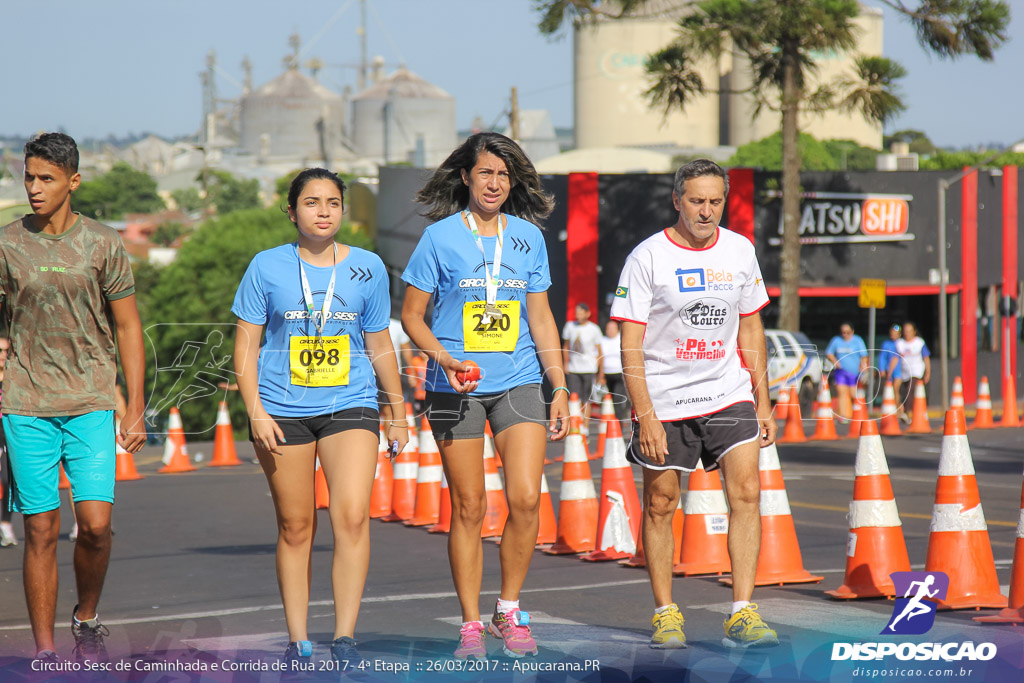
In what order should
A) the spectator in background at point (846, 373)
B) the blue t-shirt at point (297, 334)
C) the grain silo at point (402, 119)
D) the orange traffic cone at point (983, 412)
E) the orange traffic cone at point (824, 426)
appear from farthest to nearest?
the grain silo at point (402, 119) → the orange traffic cone at point (983, 412) → the orange traffic cone at point (824, 426) → the spectator in background at point (846, 373) → the blue t-shirt at point (297, 334)

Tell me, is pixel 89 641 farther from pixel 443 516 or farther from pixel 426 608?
pixel 443 516

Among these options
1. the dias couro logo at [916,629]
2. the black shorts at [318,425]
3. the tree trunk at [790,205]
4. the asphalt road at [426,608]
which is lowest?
the asphalt road at [426,608]

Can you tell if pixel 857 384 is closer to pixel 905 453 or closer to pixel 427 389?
pixel 905 453

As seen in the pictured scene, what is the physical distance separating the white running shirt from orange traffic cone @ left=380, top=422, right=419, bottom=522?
6002 mm

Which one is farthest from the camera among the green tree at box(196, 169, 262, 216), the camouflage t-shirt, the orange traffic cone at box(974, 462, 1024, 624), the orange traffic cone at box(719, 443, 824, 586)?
the green tree at box(196, 169, 262, 216)

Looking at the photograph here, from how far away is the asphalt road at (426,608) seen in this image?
17.6 ft

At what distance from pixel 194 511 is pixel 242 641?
21.5 ft

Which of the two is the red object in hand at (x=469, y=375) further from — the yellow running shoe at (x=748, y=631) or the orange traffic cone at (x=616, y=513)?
the orange traffic cone at (x=616, y=513)

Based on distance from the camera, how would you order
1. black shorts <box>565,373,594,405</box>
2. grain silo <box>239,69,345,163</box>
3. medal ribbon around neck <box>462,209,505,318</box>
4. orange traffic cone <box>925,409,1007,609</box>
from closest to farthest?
medal ribbon around neck <box>462,209,505,318</box>, orange traffic cone <box>925,409,1007,609</box>, black shorts <box>565,373,594,405</box>, grain silo <box>239,69,345,163</box>

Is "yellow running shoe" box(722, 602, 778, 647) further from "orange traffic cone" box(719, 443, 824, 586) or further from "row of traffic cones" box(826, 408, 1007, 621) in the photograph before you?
"orange traffic cone" box(719, 443, 824, 586)

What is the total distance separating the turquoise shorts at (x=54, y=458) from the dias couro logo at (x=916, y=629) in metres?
3.07

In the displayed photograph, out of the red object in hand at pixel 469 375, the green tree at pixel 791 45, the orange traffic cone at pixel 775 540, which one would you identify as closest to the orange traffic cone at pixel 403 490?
the orange traffic cone at pixel 775 540

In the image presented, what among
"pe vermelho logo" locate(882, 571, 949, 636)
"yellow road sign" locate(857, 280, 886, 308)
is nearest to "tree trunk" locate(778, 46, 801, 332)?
"yellow road sign" locate(857, 280, 886, 308)

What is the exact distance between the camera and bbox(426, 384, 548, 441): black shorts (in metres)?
5.52
